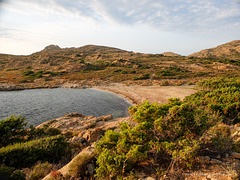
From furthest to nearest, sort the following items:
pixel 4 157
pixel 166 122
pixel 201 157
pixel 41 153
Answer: pixel 41 153, pixel 4 157, pixel 166 122, pixel 201 157

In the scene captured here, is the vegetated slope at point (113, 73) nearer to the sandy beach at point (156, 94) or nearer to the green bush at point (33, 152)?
the sandy beach at point (156, 94)

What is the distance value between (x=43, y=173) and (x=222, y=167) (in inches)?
274

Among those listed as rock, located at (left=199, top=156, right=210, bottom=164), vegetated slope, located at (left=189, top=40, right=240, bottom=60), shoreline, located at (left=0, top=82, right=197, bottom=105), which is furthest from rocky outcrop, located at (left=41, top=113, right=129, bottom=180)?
vegetated slope, located at (left=189, top=40, right=240, bottom=60)

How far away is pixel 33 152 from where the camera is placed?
6559mm

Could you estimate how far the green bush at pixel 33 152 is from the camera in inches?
236

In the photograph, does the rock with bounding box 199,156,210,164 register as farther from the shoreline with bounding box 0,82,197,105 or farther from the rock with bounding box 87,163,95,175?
the shoreline with bounding box 0,82,197,105

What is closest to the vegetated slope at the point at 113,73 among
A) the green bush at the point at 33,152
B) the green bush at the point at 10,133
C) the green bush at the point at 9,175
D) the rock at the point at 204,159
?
the green bush at the point at 10,133

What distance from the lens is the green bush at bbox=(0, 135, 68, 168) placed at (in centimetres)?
600

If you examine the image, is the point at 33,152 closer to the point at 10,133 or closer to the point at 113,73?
the point at 10,133

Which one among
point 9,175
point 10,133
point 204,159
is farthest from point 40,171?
point 204,159

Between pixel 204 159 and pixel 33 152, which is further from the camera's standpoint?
pixel 33 152

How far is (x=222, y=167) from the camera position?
13.5 ft

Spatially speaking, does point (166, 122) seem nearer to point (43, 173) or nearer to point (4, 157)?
point (43, 173)

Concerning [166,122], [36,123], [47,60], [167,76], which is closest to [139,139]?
[166,122]
